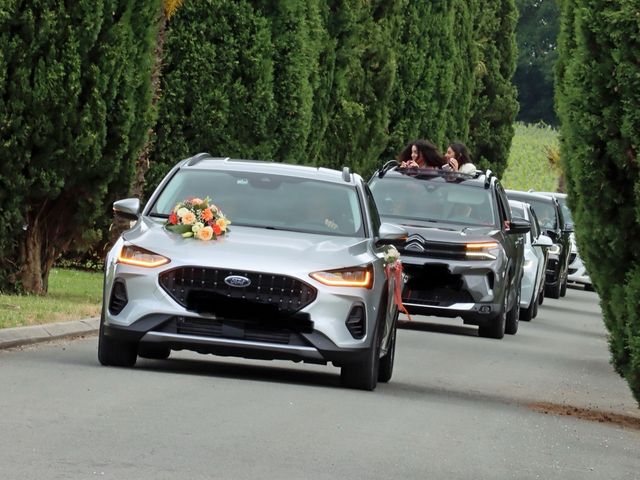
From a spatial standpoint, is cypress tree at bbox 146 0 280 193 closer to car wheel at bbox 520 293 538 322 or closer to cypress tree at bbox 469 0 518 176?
car wheel at bbox 520 293 538 322

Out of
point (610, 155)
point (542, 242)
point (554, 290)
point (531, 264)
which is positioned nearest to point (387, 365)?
point (610, 155)

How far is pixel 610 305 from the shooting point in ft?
48.9

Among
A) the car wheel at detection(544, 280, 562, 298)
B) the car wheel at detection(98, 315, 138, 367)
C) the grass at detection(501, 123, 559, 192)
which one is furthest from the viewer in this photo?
the grass at detection(501, 123, 559, 192)

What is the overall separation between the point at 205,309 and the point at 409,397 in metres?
1.72

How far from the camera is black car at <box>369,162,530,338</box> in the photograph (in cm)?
2277

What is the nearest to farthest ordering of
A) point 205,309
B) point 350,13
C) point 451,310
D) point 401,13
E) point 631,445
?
1. point 631,445
2. point 205,309
3. point 451,310
4. point 350,13
5. point 401,13

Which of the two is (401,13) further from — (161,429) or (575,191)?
(161,429)

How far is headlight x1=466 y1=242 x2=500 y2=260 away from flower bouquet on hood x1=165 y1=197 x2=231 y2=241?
842 cm

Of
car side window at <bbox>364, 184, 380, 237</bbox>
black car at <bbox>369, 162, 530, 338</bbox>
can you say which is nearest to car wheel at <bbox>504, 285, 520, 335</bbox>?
black car at <bbox>369, 162, 530, 338</bbox>

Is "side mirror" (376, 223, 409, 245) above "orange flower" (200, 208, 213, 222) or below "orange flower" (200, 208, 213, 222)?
below

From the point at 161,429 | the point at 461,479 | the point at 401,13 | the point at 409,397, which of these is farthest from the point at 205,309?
the point at 401,13

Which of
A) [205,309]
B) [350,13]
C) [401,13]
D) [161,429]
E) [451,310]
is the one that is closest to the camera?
[161,429]

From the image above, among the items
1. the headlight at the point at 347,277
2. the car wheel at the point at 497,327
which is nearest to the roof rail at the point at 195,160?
the headlight at the point at 347,277

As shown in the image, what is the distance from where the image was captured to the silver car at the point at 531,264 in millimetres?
29047
